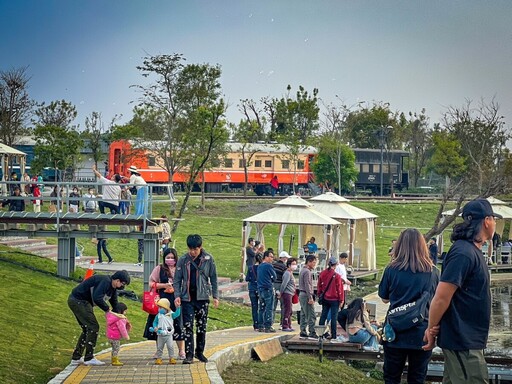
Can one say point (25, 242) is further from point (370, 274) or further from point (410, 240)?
point (410, 240)

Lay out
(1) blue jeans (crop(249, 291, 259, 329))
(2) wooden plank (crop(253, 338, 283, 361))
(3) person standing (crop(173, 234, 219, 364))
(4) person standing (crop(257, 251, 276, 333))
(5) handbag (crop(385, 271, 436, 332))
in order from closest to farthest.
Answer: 1. (5) handbag (crop(385, 271, 436, 332))
2. (3) person standing (crop(173, 234, 219, 364))
3. (2) wooden plank (crop(253, 338, 283, 361))
4. (4) person standing (crop(257, 251, 276, 333))
5. (1) blue jeans (crop(249, 291, 259, 329))

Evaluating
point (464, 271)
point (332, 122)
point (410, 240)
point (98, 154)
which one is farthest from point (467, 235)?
point (332, 122)

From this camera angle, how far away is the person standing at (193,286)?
12023 millimetres

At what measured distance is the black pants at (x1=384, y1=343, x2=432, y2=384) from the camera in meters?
8.54

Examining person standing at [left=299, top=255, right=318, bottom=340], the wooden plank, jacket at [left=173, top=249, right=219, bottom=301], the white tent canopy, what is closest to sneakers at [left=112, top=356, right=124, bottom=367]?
jacket at [left=173, top=249, right=219, bottom=301]

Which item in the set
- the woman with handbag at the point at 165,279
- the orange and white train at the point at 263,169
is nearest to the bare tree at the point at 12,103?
the orange and white train at the point at 263,169

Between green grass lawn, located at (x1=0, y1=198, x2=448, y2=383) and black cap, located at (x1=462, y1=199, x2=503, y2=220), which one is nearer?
black cap, located at (x1=462, y1=199, x2=503, y2=220)

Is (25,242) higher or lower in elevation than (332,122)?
lower

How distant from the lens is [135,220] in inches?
896

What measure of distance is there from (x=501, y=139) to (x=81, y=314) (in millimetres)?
47328

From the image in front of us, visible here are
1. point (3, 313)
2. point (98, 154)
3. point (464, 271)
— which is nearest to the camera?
point (464, 271)

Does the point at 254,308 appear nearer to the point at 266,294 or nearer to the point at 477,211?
the point at 266,294

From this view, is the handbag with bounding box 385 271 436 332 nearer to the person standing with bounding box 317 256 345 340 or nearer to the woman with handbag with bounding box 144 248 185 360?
the woman with handbag with bounding box 144 248 185 360

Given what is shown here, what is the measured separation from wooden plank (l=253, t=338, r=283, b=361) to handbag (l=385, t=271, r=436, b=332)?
6.83m
